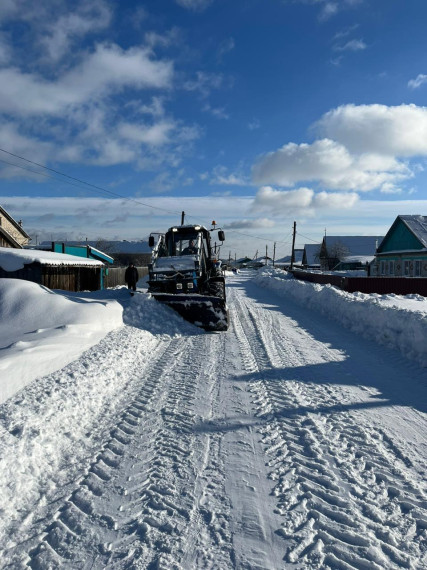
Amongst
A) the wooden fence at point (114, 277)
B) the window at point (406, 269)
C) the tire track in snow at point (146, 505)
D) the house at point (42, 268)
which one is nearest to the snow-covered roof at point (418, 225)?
the window at point (406, 269)

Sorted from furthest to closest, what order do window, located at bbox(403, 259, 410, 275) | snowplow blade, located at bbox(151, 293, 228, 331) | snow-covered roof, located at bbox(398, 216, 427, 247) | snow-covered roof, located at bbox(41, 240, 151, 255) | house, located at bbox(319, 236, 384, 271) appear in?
snow-covered roof, located at bbox(41, 240, 151, 255)
house, located at bbox(319, 236, 384, 271)
window, located at bbox(403, 259, 410, 275)
snow-covered roof, located at bbox(398, 216, 427, 247)
snowplow blade, located at bbox(151, 293, 228, 331)

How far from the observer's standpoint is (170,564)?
7.48 ft

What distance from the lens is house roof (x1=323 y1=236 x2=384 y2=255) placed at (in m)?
59.0

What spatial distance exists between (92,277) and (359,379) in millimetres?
17136

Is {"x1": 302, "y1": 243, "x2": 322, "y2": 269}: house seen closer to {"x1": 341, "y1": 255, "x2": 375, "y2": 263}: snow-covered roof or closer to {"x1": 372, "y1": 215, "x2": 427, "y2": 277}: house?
{"x1": 341, "y1": 255, "x2": 375, "y2": 263}: snow-covered roof

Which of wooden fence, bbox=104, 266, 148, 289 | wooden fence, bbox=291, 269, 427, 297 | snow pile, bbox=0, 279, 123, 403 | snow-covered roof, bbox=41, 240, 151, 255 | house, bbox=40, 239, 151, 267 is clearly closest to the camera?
snow pile, bbox=0, 279, 123, 403

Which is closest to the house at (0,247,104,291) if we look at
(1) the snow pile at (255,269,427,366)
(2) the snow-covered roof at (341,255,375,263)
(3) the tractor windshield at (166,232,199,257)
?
(3) the tractor windshield at (166,232,199,257)

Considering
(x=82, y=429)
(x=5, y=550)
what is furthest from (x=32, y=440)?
(x=5, y=550)

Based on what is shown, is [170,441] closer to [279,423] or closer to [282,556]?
[279,423]

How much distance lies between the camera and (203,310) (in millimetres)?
9945

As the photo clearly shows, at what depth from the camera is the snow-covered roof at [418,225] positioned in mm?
29844

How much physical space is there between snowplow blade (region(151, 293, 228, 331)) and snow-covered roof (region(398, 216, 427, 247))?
83.4ft

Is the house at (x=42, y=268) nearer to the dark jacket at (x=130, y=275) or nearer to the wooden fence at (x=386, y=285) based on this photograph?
the dark jacket at (x=130, y=275)

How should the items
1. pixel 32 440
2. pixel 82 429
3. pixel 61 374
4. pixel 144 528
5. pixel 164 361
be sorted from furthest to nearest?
pixel 164 361 < pixel 61 374 < pixel 82 429 < pixel 32 440 < pixel 144 528
